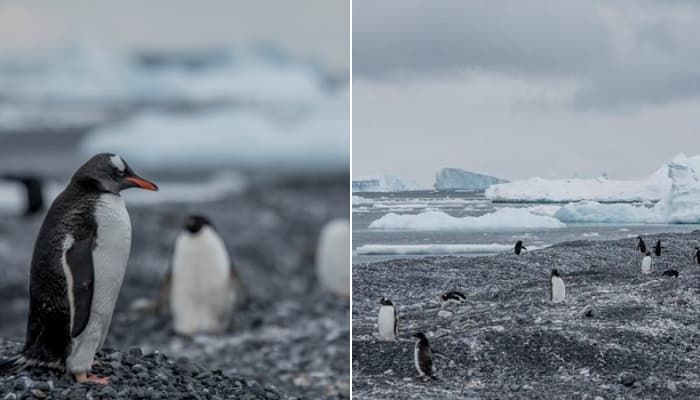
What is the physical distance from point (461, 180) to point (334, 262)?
527 cm

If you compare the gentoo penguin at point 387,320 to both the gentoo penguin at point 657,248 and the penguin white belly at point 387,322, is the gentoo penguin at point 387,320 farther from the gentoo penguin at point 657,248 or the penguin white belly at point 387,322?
the gentoo penguin at point 657,248

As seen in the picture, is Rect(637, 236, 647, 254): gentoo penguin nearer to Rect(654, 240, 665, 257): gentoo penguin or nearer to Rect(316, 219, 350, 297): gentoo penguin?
Rect(654, 240, 665, 257): gentoo penguin

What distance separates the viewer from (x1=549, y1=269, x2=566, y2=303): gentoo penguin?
4539mm

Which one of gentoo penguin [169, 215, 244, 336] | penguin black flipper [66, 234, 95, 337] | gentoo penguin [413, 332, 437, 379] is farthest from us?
gentoo penguin [169, 215, 244, 336]

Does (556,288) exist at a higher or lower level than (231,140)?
lower

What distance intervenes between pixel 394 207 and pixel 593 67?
1.00 metres

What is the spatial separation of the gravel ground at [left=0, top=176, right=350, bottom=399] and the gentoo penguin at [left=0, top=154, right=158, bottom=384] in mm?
120

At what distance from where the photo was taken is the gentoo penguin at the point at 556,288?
179 inches

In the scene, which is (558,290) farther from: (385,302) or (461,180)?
(385,302)

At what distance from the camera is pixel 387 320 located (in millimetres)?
4562

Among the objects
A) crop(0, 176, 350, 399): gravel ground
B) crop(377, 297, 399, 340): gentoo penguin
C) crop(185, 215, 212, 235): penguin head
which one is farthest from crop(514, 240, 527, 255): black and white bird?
crop(185, 215, 212, 235): penguin head

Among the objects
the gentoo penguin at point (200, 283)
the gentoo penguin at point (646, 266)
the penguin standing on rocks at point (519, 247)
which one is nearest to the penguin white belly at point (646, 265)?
the gentoo penguin at point (646, 266)

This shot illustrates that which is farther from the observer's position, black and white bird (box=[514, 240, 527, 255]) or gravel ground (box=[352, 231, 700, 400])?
black and white bird (box=[514, 240, 527, 255])

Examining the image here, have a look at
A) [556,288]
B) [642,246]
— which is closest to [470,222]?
[556,288]
